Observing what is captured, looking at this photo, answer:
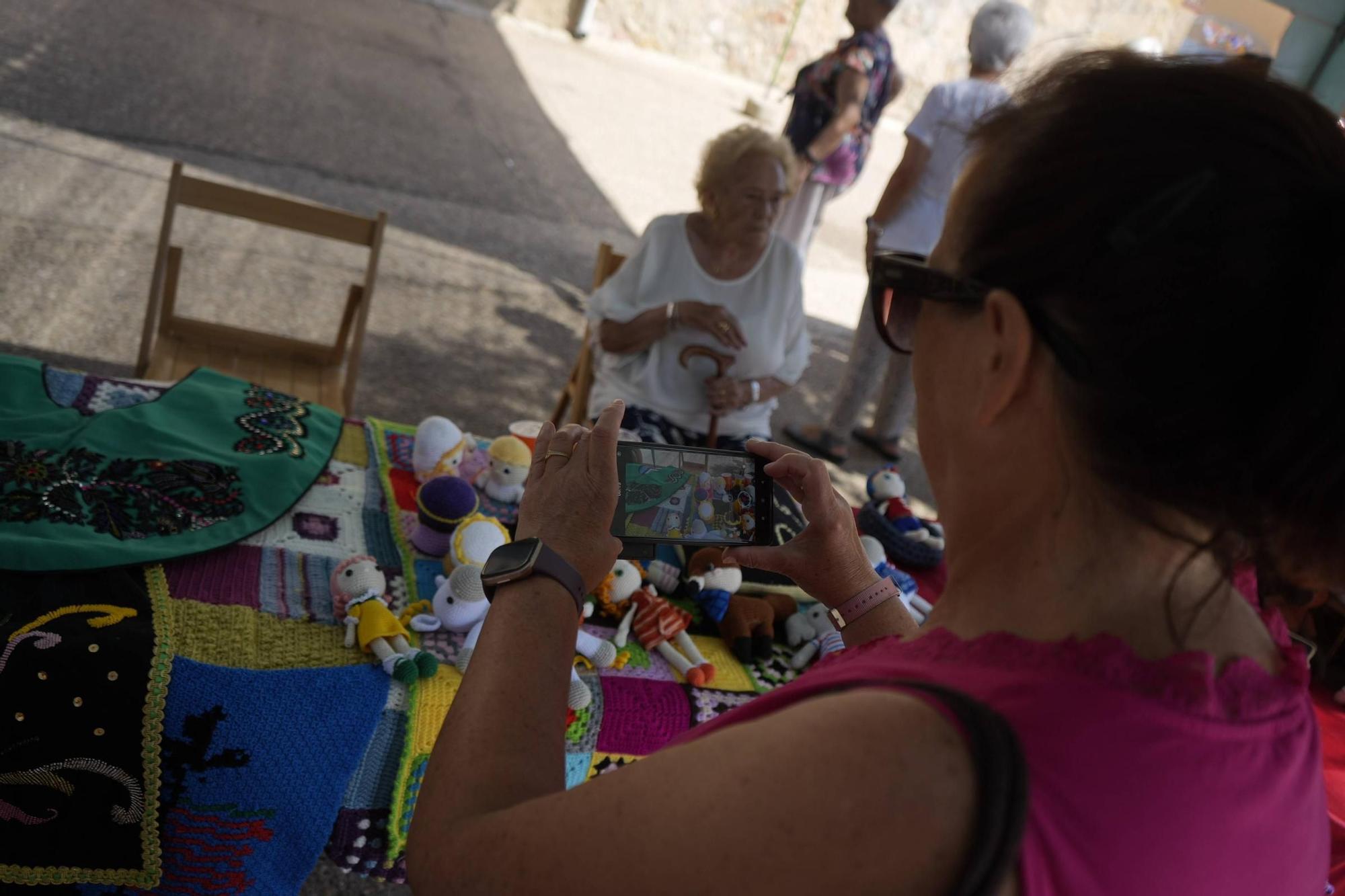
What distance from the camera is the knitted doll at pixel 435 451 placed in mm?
2193

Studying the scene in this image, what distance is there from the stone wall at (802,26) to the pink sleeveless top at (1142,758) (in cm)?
1255

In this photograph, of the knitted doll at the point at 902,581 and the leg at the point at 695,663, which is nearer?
the leg at the point at 695,663

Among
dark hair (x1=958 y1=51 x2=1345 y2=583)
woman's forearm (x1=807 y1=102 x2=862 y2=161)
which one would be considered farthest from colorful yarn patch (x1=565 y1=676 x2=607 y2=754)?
woman's forearm (x1=807 y1=102 x2=862 y2=161)

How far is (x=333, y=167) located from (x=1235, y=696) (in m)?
6.36

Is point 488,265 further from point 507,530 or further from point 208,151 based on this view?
point 507,530

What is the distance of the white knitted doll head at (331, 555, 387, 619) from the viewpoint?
1.71 m

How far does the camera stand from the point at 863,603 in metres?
1.15

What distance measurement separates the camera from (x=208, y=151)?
5.75m

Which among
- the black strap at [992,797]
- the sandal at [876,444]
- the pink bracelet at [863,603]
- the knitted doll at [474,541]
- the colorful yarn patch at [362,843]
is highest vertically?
the black strap at [992,797]

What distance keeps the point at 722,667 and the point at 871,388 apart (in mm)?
2767

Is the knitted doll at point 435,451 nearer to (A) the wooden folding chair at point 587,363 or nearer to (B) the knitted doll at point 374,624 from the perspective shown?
(B) the knitted doll at point 374,624

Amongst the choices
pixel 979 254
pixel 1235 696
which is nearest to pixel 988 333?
pixel 979 254

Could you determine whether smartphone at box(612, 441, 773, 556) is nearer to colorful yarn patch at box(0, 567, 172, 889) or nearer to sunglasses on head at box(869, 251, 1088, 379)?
sunglasses on head at box(869, 251, 1088, 379)

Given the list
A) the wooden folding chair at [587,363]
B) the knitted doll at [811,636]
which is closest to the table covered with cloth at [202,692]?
the knitted doll at [811,636]
